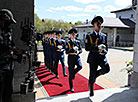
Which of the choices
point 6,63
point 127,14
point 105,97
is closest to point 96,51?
point 105,97

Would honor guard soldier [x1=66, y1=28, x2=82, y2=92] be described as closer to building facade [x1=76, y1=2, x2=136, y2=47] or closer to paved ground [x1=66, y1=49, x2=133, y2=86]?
paved ground [x1=66, y1=49, x2=133, y2=86]

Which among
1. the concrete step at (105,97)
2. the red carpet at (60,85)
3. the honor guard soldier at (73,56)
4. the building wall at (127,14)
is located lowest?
the red carpet at (60,85)

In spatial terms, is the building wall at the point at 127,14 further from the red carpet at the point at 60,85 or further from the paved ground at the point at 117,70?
the red carpet at the point at 60,85

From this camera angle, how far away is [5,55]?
260cm

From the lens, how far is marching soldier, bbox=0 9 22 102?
8.53 feet

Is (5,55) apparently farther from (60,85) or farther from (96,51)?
(60,85)

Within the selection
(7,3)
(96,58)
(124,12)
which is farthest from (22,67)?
(124,12)

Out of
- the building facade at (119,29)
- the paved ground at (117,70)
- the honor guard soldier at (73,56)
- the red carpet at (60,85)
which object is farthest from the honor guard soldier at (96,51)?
the building facade at (119,29)

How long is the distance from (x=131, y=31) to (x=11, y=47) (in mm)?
31897

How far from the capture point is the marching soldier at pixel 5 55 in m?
2.60

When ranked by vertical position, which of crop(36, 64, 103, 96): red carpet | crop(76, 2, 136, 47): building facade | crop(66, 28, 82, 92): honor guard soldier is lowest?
crop(36, 64, 103, 96): red carpet

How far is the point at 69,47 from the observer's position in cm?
532

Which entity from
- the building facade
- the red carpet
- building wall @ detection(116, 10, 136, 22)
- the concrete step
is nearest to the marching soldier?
the concrete step

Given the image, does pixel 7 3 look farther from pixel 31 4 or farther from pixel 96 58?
pixel 96 58
